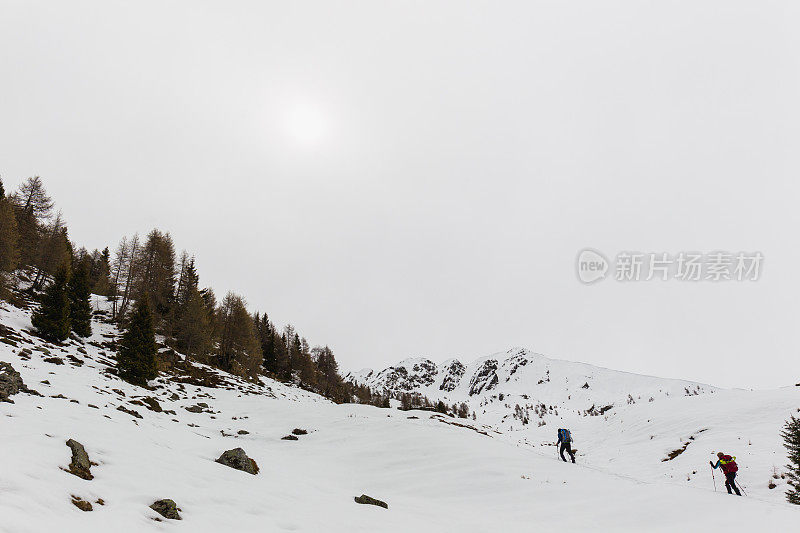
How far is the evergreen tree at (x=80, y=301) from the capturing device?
3212cm

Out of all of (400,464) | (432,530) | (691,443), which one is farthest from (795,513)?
(691,443)

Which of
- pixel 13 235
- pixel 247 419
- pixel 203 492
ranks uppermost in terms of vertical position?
pixel 13 235

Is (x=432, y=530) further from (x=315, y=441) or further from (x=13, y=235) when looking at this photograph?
(x=13, y=235)

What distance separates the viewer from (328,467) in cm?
1575

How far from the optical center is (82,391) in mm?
17500

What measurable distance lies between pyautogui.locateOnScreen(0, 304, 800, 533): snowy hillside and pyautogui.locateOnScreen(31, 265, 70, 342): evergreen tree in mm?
1169

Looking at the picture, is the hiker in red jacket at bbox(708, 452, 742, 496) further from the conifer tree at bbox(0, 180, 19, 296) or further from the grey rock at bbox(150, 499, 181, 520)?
the conifer tree at bbox(0, 180, 19, 296)

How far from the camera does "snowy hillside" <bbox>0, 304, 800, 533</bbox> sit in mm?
6727

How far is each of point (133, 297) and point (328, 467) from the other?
39.5 meters

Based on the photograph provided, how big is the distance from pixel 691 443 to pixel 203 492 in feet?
83.8

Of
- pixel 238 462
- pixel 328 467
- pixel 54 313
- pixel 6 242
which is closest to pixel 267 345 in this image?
pixel 54 313

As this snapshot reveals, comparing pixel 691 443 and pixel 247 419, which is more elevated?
pixel 691 443

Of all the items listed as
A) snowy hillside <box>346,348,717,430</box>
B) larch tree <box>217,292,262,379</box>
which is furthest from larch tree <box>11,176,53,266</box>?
snowy hillside <box>346,348,717,430</box>

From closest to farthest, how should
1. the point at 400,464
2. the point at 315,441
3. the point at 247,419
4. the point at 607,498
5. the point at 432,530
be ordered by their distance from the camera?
the point at 432,530, the point at 607,498, the point at 400,464, the point at 315,441, the point at 247,419
